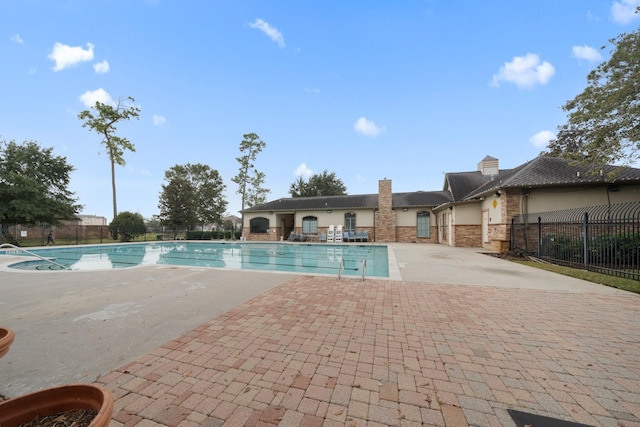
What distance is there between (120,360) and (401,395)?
276 centimetres

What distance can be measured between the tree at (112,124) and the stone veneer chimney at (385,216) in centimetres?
2501

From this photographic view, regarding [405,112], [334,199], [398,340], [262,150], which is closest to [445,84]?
[405,112]

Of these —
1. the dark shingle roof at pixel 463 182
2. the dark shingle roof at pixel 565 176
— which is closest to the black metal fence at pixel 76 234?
the dark shingle roof at pixel 463 182

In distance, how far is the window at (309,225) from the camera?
24.1m

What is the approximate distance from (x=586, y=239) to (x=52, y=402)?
39.3 ft

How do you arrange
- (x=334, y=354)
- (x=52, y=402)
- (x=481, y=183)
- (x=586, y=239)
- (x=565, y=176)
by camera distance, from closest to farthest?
(x=52, y=402), (x=334, y=354), (x=586, y=239), (x=565, y=176), (x=481, y=183)

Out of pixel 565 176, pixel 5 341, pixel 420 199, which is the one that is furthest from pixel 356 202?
pixel 5 341

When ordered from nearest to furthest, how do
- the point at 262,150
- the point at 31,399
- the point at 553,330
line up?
the point at 31,399 < the point at 553,330 < the point at 262,150

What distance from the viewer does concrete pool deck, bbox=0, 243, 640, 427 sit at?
1.87m

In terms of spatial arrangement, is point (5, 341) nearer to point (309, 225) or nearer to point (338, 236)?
point (338, 236)

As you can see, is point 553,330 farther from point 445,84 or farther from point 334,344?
point 445,84

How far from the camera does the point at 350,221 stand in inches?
913

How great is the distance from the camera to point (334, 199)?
25.8 m

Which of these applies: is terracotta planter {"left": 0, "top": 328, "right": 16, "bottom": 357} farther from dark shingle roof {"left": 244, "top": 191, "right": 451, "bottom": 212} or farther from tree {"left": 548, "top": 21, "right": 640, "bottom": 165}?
dark shingle roof {"left": 244, "top": 191, "right": 451, "bottom": 212}
